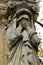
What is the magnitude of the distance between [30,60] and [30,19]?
840 mm

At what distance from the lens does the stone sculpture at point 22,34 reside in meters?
4.08

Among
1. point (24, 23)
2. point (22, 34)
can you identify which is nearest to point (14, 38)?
point (22, 34)

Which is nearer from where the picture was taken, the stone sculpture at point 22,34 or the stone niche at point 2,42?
the stone sculpture at point 22,34

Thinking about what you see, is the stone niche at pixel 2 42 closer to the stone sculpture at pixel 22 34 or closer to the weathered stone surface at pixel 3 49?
the weathered stone surface at pixel 3 49

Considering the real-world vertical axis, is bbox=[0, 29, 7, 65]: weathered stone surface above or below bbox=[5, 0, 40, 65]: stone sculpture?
below

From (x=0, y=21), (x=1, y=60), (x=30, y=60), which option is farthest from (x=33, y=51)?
(x=0, y=21)

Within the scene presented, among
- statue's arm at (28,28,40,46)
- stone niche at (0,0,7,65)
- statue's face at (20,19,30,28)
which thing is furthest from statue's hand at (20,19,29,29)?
stone niche at (0,0,7,65)

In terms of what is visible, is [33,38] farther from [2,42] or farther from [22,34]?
[2,42]

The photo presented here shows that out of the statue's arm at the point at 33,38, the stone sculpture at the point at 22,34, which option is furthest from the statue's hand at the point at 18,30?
the statue's arm at the point at 33,38

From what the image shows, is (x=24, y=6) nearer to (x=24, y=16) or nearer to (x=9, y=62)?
(x=24, y=16)

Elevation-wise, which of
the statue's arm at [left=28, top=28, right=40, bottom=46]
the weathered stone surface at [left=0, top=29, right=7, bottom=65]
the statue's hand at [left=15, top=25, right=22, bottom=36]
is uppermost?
the statue's hand at [left=15, top=25, right=22, bottom=36]

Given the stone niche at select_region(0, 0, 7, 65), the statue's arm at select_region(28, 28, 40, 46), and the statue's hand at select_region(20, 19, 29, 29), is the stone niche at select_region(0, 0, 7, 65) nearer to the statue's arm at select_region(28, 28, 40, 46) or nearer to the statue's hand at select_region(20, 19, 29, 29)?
the statue's hand at select_region(20, 19, 29, 29)

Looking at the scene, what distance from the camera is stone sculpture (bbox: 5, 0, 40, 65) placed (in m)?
4.08

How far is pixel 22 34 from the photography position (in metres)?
4.37
